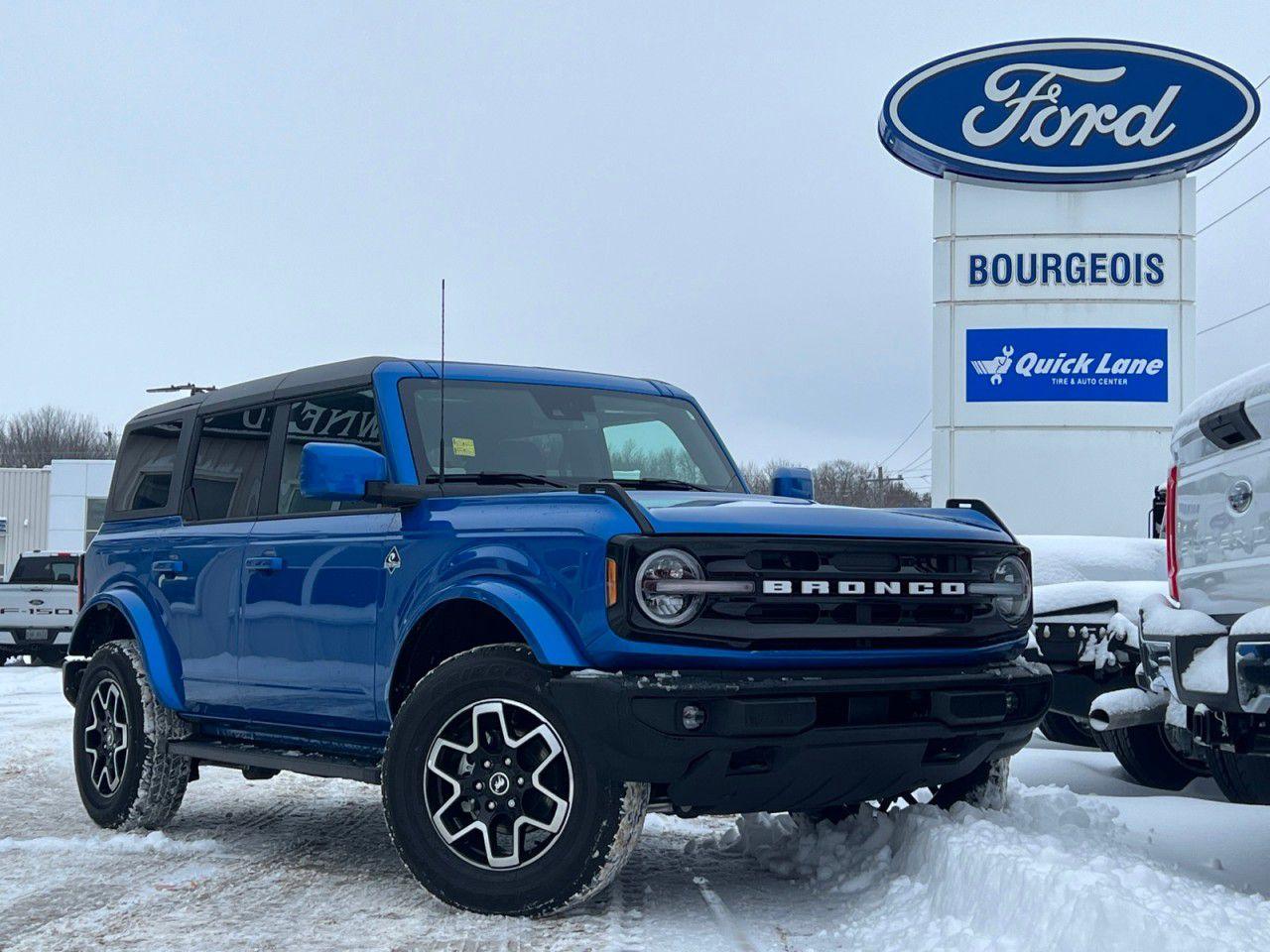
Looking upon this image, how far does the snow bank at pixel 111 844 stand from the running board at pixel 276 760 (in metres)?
0.37

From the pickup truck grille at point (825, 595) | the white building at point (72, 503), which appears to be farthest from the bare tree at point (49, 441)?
the pickup truck grille at point (825, 595)

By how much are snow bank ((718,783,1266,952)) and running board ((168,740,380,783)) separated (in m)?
1.65

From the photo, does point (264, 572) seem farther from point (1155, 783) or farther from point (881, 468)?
point (881, 468)

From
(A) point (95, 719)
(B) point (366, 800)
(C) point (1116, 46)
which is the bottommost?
(B) point (366, 800)

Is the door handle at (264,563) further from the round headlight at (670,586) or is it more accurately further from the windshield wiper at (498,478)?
the round headlight at (670,586)

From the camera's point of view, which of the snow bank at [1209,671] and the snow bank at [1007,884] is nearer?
the snow bank at [1007,884]

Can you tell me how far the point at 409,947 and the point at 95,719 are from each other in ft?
11.9

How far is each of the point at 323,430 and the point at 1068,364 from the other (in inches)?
655

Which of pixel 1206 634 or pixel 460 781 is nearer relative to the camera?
pixel 1206 634

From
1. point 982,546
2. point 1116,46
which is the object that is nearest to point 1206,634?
point 982,546

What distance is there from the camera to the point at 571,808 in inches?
190

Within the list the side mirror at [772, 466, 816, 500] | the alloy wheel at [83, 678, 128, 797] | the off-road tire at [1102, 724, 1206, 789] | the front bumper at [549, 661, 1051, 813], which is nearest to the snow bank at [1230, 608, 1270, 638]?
the front bumper at [549, 661, 1051, 813]

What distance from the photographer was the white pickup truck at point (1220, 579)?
444cm

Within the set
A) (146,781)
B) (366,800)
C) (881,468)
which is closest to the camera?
(146,781)
